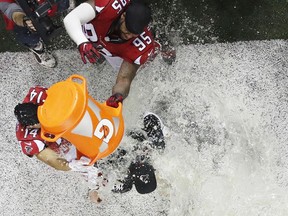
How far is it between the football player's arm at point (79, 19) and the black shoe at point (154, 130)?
863 millimetres

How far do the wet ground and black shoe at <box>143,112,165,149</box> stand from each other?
23.2 inches

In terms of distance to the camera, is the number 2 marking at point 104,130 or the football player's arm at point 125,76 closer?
the number 2 marking at point 104,130

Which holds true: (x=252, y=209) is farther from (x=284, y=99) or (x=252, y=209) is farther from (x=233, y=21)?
(x=233, y=21)

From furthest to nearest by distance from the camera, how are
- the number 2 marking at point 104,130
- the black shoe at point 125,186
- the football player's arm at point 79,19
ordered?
the black shoe at point 125,186 → the football player's arm at point 79,19 → the number 2 marking at point 104,130

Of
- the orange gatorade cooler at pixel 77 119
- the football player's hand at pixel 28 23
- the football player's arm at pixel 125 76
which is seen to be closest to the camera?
the orange gatorade cooler at pixel 77 119

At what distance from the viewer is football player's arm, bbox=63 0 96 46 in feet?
8.94

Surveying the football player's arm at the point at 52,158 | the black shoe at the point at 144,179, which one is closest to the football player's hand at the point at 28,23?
the football player's arm at the point at 52,158

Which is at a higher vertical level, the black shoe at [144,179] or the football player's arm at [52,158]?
the football player's arm at [52,158]

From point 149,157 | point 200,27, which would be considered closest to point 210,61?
point 200,27

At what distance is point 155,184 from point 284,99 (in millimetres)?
1100

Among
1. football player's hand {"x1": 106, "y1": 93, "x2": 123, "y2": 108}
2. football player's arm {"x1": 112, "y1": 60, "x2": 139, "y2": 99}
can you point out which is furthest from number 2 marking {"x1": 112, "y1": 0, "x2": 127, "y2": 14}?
football player's hand {"x1": 106, "y1": 93, "x2": 123, "y2": 108}

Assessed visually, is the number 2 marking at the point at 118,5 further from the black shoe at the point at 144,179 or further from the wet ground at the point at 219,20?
the black shoe at the point at 144,179

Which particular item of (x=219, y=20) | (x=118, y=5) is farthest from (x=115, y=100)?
(x=219, y=20)

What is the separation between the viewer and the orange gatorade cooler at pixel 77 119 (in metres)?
2.29
